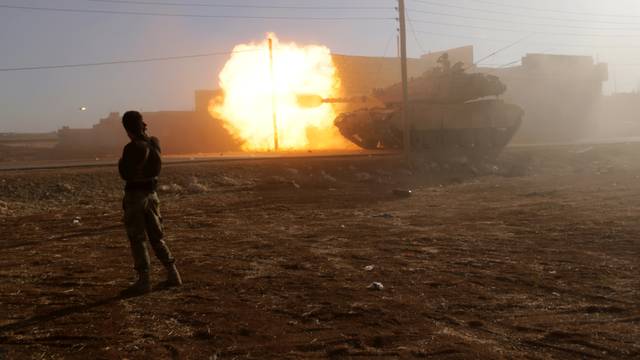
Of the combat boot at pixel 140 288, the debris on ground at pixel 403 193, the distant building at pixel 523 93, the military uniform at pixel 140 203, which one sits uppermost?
the distant building at pixel 523 93

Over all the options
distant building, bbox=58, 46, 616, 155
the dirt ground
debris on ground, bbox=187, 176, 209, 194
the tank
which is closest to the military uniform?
the dirt ground

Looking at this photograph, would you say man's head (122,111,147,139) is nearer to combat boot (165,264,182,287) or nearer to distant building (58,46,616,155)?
combat boot (165,264,182,287)

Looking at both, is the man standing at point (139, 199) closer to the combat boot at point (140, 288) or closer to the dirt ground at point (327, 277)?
the combat boot at point (140, 288)

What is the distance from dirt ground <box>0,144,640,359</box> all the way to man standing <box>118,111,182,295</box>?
1.07ft

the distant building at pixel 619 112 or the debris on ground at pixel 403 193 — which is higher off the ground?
the distant building at pixel 619 112

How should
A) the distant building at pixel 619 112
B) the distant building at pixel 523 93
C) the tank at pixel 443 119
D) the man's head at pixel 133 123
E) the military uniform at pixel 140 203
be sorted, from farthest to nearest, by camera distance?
1. the distant building at pixel 619 112
2. the distant building at pixel 523 93
3. the tank at pixel 443 119
4. the man's head at pixel 133 123
5. the military uniform at pixel 140 203

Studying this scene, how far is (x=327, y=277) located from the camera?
273 inches

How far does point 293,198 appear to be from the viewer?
15602 mm

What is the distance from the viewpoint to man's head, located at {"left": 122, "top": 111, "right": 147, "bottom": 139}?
20.5 feet

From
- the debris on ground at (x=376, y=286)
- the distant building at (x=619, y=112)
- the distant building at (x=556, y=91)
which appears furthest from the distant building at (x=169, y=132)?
the distant building at (x=619, y=112)

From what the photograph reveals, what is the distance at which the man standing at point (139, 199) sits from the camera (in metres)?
6.16

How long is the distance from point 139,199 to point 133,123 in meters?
0.78

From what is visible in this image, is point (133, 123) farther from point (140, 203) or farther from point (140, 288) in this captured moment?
point (140, 288)

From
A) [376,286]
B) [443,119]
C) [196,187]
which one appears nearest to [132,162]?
[376,286]
